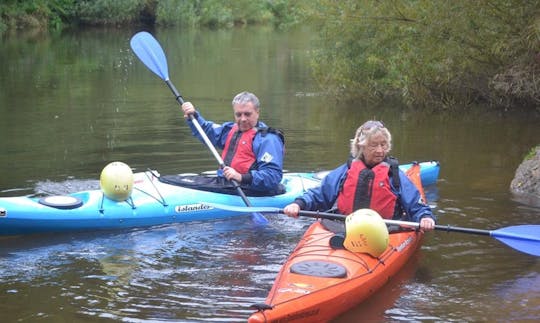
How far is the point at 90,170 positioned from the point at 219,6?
34767mm

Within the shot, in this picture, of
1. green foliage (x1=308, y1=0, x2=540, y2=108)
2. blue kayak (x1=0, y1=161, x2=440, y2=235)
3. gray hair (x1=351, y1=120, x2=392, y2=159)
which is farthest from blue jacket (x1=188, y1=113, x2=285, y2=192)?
green foliage (x1=308, y1=0, x2=540, y2=108)

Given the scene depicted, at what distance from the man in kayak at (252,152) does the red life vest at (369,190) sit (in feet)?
4.64

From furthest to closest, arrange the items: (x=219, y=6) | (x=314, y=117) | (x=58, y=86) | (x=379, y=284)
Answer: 1. (x=219, y=6)
2. (x=58, y=86)
3. (x=314, y=117)
4. (x=379, y=284)

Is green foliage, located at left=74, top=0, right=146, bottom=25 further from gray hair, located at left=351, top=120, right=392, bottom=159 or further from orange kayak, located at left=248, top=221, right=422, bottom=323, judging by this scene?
orange kayak, located at left=248, top=221, right=422, bottom=323

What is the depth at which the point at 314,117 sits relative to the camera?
39.6 ft

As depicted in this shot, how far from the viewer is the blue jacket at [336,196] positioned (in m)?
5.25

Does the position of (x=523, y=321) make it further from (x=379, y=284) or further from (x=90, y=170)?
(x=90, y=170)

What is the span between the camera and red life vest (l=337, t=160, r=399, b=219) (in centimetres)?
518

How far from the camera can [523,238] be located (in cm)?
505

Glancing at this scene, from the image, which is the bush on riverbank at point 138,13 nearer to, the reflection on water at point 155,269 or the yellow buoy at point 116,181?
the yellow buoy at point 116,181

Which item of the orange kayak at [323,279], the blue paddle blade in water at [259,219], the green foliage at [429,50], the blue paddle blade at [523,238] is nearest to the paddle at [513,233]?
the blue paddle blade at [523,238]

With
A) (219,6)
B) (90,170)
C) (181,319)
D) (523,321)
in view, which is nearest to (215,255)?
(181,319)

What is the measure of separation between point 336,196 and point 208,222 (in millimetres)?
1602

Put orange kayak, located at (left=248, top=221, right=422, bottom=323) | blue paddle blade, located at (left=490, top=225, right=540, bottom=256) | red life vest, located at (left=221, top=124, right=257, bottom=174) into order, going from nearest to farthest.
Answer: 1. orange kayak, located at (left=248, top=221, right=422, bottom=323)
2. blue paddle blade, located at (left=490, top=225, right=540, bottom=256)
3. red life vest, located at (left=221, top=124, right=257, bottom=174)
